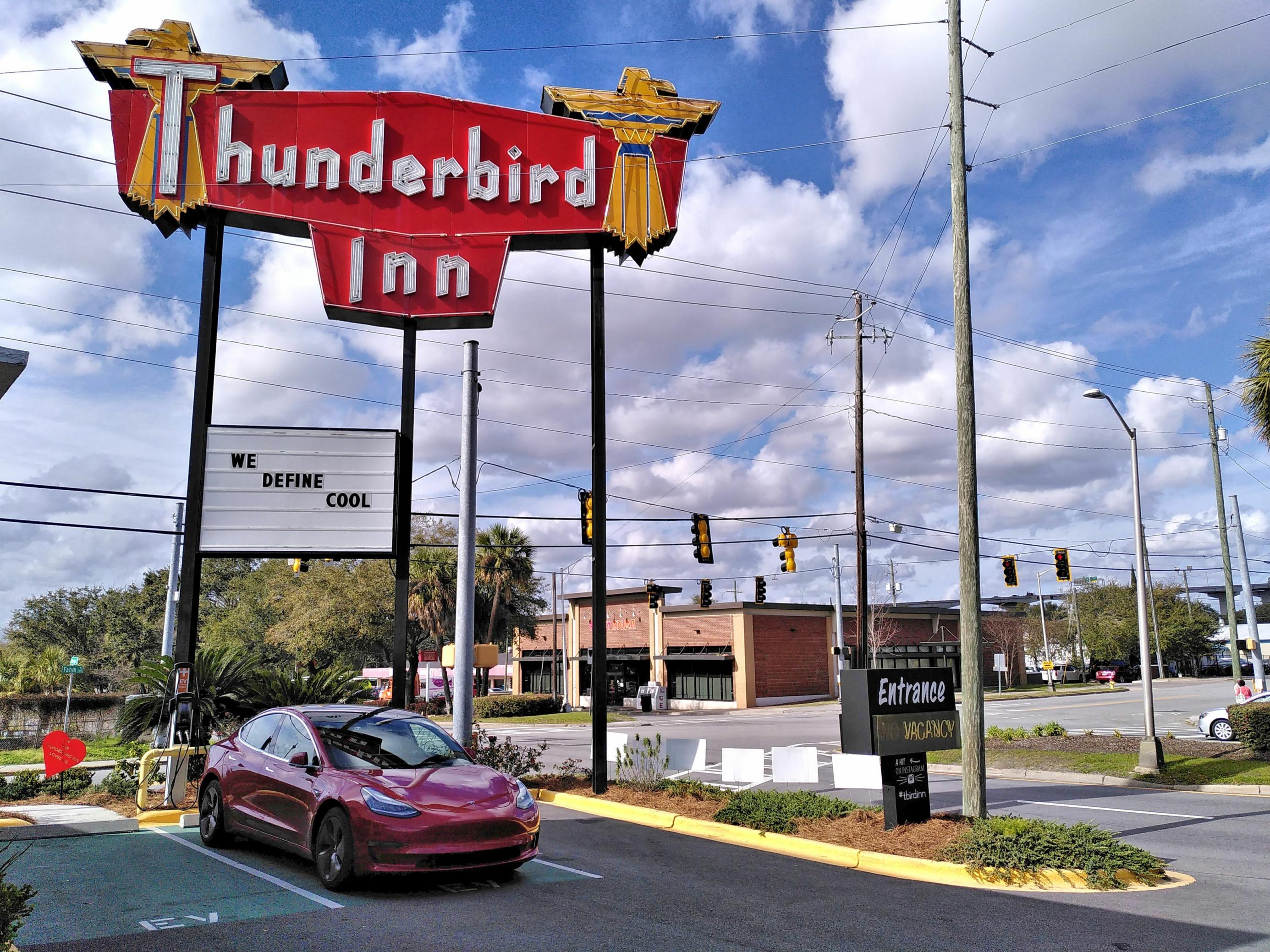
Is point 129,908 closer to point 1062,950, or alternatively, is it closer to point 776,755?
point 1062,950

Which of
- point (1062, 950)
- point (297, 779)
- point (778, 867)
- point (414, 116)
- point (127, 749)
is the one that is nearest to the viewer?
point (1062, 950)

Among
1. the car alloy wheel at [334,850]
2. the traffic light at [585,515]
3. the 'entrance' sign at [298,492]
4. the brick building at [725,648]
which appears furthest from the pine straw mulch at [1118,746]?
the brick building at [725,648]

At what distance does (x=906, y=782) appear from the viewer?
1092cm

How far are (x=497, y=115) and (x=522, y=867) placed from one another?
12120mm

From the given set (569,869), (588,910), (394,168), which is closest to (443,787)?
(588,910)

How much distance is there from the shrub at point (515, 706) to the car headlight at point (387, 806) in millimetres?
37119

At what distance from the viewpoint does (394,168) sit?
15.4m

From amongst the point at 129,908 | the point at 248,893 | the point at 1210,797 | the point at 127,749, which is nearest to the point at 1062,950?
the point at 248,893

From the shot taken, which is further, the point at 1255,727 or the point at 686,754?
the point at 1255,727

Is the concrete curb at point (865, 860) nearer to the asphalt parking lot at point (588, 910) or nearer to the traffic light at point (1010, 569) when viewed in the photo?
the asphalt parking lot at point (588, 910)

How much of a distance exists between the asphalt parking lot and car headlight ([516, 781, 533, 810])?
67cm

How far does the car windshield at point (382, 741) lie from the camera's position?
8.66 meters

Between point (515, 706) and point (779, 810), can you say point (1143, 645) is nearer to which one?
point (779, 810)

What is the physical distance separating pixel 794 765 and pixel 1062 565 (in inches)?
952
